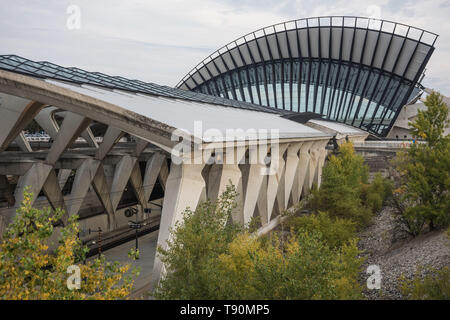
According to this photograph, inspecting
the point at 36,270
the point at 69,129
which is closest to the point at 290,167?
the point at 69,129

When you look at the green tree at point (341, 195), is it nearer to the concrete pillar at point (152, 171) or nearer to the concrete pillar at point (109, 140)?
the concrete pillar at point (152, 171)

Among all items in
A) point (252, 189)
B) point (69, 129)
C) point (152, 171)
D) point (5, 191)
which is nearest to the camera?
point (69, 129)

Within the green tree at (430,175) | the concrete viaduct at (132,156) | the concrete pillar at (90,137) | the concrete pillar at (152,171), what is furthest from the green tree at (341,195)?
the concrete pillar at (90,137)

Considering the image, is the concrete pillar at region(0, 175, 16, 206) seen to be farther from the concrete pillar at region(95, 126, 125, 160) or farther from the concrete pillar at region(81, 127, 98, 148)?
the concrete pillar at region(81, 127, 98, 148)

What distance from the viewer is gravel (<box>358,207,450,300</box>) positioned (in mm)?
14562

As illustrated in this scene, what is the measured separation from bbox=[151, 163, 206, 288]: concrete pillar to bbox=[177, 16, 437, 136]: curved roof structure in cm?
4724

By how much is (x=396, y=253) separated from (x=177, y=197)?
1238cm

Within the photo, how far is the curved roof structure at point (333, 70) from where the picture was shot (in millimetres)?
56250

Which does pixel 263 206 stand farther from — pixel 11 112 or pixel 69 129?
pixel 11 112

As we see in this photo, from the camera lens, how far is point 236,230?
38.0ft

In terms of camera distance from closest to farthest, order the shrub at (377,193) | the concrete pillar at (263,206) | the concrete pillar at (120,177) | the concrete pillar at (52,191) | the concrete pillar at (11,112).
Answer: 1. the concrete pillar at (11,112)
2. the concrete pillar at (52,191)
3. the concrete pillar at (263,206)
4. the concrete pillar at (120,177)
5. the shrub at (377,193)

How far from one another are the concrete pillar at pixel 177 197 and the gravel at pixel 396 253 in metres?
8.01

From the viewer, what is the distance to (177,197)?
37.2ft
